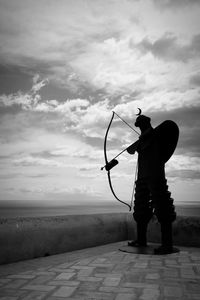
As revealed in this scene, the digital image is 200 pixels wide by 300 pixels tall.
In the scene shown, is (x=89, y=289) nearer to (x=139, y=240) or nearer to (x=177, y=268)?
(x=177, y=268)

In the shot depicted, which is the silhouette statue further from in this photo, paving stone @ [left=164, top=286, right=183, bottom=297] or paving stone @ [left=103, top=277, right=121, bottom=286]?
paving stone @ [left=164, top=286, right=183, bottom=297]

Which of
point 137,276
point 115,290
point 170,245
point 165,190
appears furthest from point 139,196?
point 115,290

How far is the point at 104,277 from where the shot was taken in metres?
3.36

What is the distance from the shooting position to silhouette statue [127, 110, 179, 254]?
5.02 meters

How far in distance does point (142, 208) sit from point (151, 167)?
776mm

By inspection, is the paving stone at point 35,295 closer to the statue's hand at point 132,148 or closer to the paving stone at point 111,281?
the paving stone at point 111,281

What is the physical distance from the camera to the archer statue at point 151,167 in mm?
5020

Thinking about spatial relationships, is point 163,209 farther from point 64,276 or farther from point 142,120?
point 64,276

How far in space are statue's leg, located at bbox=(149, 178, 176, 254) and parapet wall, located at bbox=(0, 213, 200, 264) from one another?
86cm

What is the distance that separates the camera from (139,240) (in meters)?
5.35

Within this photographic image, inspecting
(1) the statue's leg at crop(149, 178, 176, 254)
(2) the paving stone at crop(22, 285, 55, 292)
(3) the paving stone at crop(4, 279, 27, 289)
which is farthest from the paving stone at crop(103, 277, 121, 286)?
(1) the statue's leg at crop(149, 178, 176, 254)

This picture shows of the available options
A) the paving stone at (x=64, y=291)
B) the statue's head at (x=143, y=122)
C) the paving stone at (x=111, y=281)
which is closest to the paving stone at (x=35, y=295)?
the paving stone at (x=64, y=291)

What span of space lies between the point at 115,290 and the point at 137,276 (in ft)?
1.92

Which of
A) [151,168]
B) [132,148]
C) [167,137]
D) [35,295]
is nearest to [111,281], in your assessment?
[35,295]
